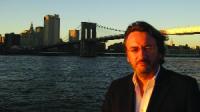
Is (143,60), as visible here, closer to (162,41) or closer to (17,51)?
(162,41)

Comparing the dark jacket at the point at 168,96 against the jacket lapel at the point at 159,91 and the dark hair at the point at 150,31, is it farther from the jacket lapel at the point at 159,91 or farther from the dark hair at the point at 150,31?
the dark hair at the point at 150,31

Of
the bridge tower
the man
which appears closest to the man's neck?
the man

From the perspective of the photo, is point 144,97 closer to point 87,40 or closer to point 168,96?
point 168,96

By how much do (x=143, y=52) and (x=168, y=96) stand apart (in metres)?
0.22

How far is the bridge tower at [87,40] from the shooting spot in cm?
7912

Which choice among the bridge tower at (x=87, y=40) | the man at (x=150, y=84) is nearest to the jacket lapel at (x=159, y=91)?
the man at (x=150, y=84)

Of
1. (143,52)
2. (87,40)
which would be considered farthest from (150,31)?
(87,40)

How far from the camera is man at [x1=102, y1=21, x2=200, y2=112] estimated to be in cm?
191

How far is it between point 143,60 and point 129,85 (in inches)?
6.4

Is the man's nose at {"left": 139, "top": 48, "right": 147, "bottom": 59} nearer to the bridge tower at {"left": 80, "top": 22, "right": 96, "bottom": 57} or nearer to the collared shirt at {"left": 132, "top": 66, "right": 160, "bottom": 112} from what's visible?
the collared shirt at {"left": 132, "top": 66, "right": 160, "bottom": 112}

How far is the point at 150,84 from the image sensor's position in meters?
1.97

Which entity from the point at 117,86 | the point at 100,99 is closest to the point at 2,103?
the point at 100,99

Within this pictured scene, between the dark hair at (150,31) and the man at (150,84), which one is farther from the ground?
the dark hair at (150,31)

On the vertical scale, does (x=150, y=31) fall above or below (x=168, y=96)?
above
